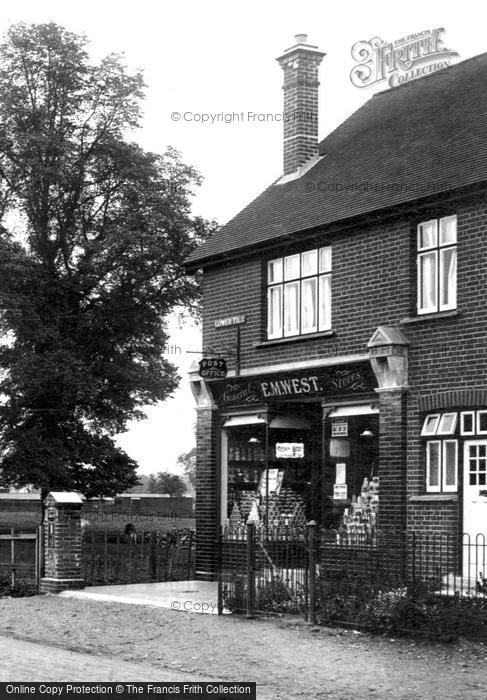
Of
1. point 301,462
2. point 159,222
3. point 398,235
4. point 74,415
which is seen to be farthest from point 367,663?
point 74,415

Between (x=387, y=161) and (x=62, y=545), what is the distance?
9.13 m

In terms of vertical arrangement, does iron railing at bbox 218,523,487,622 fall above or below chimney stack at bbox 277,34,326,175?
below

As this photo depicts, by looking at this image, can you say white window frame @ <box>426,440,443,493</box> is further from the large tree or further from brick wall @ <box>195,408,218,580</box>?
the large tree

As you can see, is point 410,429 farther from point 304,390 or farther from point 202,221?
point 202,221

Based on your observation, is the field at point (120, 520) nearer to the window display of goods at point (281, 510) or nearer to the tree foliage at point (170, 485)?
the tree foliage at point (170, 485)

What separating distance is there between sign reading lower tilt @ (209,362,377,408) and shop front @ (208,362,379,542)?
18mm

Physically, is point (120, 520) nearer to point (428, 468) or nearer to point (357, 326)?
point (357, 326)

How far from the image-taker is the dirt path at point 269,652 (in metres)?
11.4

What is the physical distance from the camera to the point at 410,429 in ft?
64.7

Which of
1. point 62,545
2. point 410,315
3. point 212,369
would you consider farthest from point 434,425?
Answer: point 62,545

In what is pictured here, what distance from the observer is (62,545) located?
67.8ft

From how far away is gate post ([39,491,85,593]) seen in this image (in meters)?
20.6

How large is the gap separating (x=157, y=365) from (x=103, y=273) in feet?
15.2

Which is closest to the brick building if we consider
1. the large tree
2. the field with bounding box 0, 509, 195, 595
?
the field with bounding box 0, 509, 195, 595
